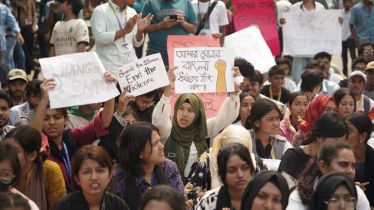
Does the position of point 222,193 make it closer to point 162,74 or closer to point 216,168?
point 216,168

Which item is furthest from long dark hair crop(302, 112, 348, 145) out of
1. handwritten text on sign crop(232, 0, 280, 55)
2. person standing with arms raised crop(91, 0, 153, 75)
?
handwritten text on sign crop(232, 0, 280, 55)

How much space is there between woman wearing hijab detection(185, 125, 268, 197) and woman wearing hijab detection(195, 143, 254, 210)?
0.61 metres

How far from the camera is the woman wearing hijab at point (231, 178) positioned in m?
5.96

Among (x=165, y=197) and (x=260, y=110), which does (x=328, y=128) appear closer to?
(x=260, y=110)

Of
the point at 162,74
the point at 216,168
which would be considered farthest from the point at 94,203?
the point at 162,74

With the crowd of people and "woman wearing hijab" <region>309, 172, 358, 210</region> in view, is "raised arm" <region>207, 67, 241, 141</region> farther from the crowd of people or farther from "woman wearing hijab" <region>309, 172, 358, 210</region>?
"woman wearing hijab" <region>309, 172, 358, 210</region>

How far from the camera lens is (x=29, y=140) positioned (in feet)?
20.8

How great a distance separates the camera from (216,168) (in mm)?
6734

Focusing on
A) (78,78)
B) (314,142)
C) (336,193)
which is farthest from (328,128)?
(78,78)

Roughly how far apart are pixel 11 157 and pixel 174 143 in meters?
2.08

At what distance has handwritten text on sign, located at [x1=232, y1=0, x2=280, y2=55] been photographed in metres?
13.2

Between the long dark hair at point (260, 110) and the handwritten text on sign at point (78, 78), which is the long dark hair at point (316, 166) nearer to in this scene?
the long dark hair at point (260, 110)

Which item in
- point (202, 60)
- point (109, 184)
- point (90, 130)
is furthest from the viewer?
point (202, 60)

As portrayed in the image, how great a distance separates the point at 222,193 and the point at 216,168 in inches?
29.9
